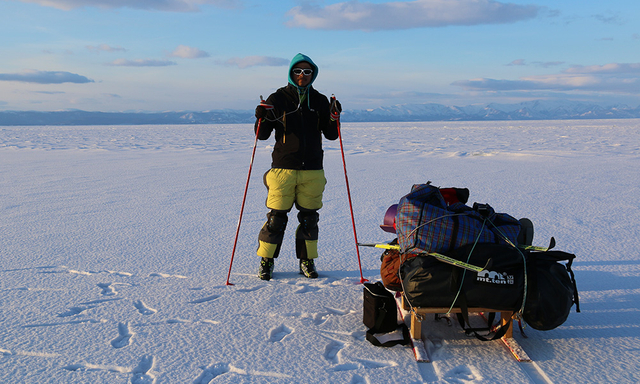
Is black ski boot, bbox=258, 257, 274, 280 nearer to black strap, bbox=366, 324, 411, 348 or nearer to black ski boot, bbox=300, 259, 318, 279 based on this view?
black ski boot, bbox=300, 259, 318, 279

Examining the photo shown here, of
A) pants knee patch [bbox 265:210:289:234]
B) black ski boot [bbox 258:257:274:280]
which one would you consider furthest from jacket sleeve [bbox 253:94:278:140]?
black ski boot [bbox 258:257:274:280]

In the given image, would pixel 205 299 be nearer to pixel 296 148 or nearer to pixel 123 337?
pixel 123 337

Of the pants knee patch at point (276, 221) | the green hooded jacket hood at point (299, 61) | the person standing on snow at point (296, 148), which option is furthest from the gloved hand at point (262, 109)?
the pants knee patch at point (276, 221)

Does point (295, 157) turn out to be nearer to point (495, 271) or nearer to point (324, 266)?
point (324, 266)

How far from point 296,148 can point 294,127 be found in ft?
0.59

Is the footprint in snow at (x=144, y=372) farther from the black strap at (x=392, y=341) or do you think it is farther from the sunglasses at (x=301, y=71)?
the sunglasses at (x=301, y=71)

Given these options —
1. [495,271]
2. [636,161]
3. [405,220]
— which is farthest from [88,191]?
[636,161]

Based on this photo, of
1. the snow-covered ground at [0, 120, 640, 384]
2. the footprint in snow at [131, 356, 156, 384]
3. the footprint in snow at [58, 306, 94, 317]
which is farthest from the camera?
the footprint in snow at [58, 306, 94, 317]

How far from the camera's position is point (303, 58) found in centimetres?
345

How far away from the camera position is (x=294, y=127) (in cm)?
350

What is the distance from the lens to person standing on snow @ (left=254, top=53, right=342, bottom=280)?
3.47 meters

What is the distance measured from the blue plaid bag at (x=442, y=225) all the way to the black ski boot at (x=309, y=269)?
1.16 meters

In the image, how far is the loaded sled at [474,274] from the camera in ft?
7.61

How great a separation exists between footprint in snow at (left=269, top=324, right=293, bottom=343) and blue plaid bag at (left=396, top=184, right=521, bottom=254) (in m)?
0.86
